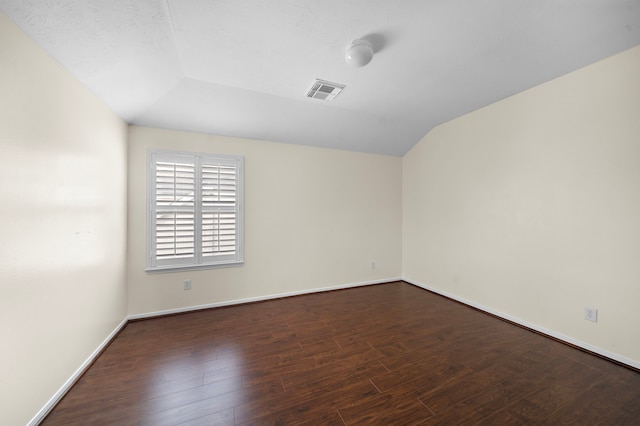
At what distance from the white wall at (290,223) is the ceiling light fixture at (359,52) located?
188 cm

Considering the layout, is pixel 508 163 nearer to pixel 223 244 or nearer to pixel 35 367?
pixel 223 244

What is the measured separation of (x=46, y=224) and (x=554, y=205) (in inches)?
175

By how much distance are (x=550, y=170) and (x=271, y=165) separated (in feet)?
11.2

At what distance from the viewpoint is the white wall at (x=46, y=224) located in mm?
Result: 1290

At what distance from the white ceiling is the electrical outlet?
2347 mm

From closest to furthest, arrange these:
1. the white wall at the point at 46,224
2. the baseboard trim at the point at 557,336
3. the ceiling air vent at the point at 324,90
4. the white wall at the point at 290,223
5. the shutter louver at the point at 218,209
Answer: the white wall at the point at 46,224, the baseboard trim at the point at 557,336, the ceiling air vent at the point at 324,90, the white wall at the point at 290,223, the shutter louver at the point at 218,209

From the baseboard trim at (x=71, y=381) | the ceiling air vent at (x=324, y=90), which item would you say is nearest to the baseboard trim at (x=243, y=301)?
the baseboard trim at (x=71, y=381)

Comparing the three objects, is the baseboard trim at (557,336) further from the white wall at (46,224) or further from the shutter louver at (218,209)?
the white wall at (46,224)

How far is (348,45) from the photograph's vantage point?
6.26 ft

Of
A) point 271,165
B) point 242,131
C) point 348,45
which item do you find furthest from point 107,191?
point 348,45

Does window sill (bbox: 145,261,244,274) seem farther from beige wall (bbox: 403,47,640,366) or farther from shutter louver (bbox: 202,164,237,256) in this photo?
beige wall (bbox: 403,47,640,366)

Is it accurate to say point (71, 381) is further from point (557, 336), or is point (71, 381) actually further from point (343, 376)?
point (557, 336)

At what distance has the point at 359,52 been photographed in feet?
6.16

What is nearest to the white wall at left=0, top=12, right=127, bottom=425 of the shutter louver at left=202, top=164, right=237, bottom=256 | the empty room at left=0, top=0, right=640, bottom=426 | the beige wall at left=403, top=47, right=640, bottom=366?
the empty room at left=0, top=0, right=640, bottom=426
